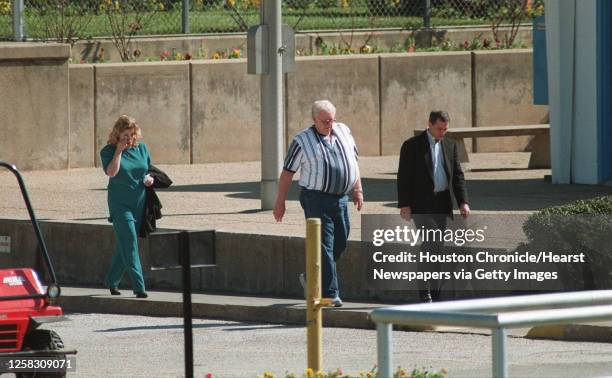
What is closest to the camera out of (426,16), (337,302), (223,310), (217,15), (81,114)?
(337,302)

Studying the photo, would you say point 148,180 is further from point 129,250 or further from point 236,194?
point 236,194

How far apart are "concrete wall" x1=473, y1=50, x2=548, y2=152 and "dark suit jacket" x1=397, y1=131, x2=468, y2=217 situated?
37.7ft

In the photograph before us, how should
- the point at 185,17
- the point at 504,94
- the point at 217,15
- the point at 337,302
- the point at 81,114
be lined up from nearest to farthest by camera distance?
the point at 337,302
the point at 81,114
the point at 185,17
the point at 217,15
the point at 504,94

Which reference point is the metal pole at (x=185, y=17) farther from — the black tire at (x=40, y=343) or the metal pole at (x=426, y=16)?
the black tire at (x=40, y=343)

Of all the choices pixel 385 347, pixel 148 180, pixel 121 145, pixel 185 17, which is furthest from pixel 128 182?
pixel 185 17

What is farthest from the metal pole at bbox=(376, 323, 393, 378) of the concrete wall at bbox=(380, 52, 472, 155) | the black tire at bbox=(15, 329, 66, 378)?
the concrete wall at bbox=(380, 52, 472, 155)

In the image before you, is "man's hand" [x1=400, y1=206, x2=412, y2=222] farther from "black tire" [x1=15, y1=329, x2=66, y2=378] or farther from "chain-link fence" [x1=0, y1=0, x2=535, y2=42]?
"chain-link fence" [x1=0, y1=0, x2=535, y2=42]

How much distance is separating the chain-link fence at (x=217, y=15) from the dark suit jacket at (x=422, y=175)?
8.95 meters

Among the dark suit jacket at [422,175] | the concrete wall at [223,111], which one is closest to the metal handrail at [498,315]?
the dark suit jacket at [422,175]

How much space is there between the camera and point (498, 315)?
626 centimetres

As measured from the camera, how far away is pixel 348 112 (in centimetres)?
2348

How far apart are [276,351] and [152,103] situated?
10.6m

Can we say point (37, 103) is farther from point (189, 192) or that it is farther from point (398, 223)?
point (398, 223)

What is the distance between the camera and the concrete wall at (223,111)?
2245cm
